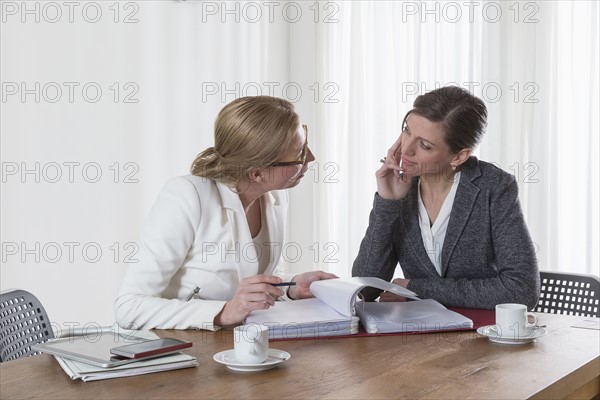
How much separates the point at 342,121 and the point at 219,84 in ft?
2.38

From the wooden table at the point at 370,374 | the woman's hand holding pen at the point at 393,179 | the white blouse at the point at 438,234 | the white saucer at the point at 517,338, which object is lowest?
the wooden table at the point at 370,374

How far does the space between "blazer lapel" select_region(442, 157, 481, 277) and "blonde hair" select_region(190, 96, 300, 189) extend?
54 cm

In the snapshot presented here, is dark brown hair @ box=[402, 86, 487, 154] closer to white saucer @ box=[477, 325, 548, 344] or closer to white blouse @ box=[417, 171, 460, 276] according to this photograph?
white blouse @ box=[417, 171, 460, 276]

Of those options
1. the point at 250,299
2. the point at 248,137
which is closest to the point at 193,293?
the point at 250,299

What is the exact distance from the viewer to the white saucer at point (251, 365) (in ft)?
4.76

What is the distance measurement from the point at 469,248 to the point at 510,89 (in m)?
1.63

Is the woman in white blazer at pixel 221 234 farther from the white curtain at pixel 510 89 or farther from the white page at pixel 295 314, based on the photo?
the white curtain at pixel 510 89

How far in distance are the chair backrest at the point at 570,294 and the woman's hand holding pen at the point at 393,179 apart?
0.54 m

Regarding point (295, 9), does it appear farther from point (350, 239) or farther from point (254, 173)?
point (254, 173)

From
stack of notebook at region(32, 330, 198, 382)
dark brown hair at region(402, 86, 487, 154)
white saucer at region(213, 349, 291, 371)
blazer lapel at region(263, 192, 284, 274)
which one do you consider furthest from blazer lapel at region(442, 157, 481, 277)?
stack of notebook at region(32, 330, 198, 382)

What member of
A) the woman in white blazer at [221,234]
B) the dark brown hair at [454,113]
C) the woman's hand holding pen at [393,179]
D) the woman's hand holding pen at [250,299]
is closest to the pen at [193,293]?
the woman in white blazer at [221,234]

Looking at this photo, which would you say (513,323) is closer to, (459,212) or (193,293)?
(459,212)

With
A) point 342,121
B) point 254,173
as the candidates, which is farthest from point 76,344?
point 342,121

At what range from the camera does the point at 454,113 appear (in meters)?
2.26
